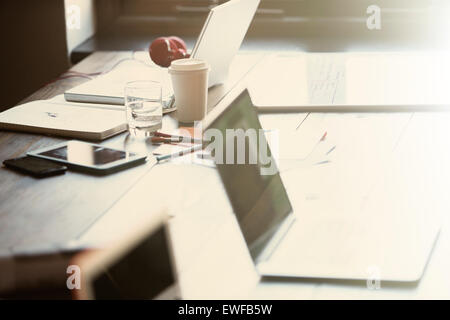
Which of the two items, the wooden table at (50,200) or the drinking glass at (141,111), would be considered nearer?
the wooden table at (50,200)

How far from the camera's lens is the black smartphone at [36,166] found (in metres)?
1.21

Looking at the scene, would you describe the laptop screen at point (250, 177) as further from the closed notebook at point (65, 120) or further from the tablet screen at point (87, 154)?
the closed notebook at point (65, 120)

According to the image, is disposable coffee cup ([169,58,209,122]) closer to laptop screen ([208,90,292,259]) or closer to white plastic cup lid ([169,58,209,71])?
white plastic cup lid ([169,58,209,71])

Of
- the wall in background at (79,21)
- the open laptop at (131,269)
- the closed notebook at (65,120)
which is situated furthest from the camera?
the wall in background at (79,21)

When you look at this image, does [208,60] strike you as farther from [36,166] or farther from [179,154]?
[36,166]

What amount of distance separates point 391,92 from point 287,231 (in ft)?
2.86

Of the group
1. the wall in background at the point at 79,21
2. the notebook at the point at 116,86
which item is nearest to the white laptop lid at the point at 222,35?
the notebook at the point at 116,86

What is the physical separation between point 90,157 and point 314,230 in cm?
48

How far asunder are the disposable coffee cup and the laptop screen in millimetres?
462

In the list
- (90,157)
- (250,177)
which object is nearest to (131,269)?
(250,177)

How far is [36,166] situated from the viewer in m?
1.24

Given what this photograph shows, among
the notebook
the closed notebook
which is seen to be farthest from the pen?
the notebook

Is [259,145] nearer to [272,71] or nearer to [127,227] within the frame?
[127,227]
